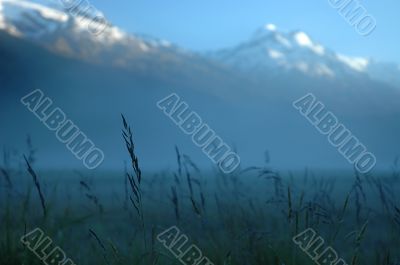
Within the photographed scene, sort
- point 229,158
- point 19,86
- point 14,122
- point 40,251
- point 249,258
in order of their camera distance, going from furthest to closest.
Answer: point 19,86 → point 14,122 → point 229,158 → point 249,258 → point 40,251

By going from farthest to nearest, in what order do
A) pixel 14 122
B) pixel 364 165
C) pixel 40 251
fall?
pixel 14 122, pixel 364 165, pixel 40 251

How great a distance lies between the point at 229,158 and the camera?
5.43m

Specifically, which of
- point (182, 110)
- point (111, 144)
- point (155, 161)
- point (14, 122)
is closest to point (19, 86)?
point (14, 122)

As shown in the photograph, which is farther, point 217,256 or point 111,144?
point 111,144

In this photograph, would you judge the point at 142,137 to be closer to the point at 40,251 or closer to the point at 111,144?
the point at 111,144

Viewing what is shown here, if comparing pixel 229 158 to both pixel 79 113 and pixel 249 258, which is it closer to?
pixel 249 258

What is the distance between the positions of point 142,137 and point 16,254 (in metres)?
192

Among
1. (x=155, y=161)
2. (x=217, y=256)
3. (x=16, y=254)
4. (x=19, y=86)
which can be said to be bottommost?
(x=16, y=254)

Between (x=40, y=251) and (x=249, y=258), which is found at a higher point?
(x=249, y=258)

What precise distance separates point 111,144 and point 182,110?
178m

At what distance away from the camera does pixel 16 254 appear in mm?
3322

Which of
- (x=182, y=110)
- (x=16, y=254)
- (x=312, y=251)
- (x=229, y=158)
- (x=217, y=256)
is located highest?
(x=182, y=110)

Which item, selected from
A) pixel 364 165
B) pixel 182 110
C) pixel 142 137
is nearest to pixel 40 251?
pixel 364 165

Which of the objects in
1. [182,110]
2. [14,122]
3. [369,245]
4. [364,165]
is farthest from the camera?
[14,122]
